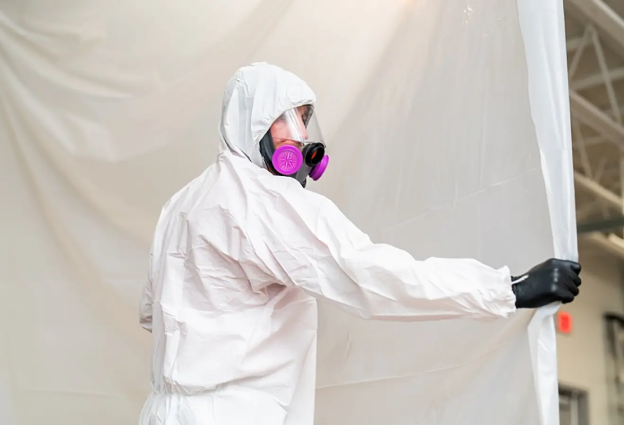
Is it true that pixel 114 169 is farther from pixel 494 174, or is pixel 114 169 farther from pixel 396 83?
pixel 494 174

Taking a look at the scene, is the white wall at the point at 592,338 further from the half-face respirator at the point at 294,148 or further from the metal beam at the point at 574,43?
the half-face respirator at the point at 294,148

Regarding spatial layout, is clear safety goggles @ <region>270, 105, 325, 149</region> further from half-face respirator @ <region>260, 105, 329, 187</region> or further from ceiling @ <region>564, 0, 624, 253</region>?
ceiling @ <region>564, 0, 624, 253</region>

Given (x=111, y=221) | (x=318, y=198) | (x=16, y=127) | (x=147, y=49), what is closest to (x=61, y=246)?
(x=111, y=221)

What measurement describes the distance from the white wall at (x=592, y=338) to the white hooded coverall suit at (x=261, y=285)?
15.7 feet

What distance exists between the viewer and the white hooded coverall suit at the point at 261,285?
1115 mm

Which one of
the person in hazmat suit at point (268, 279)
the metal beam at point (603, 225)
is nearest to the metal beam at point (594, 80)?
the metal beam at point (603, 225)

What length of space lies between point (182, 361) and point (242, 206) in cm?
25

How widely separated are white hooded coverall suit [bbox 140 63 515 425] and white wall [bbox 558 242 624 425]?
4.79 metres

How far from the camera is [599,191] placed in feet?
16.9

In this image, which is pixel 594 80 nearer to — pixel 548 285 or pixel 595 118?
A: pixel 595 118

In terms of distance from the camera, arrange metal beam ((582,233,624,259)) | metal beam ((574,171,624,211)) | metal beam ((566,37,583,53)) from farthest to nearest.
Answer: metal beam ((582,233,624,259))
metal beam ((574,171,624,211))
metal beam ((566,37,583,53))

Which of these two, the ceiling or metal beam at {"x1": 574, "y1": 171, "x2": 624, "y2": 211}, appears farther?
metal beam at {"x1": 574, "y1": 171, "x2": 624, "y2": 211}

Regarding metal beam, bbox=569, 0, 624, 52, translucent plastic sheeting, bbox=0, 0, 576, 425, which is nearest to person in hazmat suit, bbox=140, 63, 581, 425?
translucent plastic sheeting, bbox=0, 0, 576, 425

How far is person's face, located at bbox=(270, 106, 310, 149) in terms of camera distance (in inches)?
51.4
